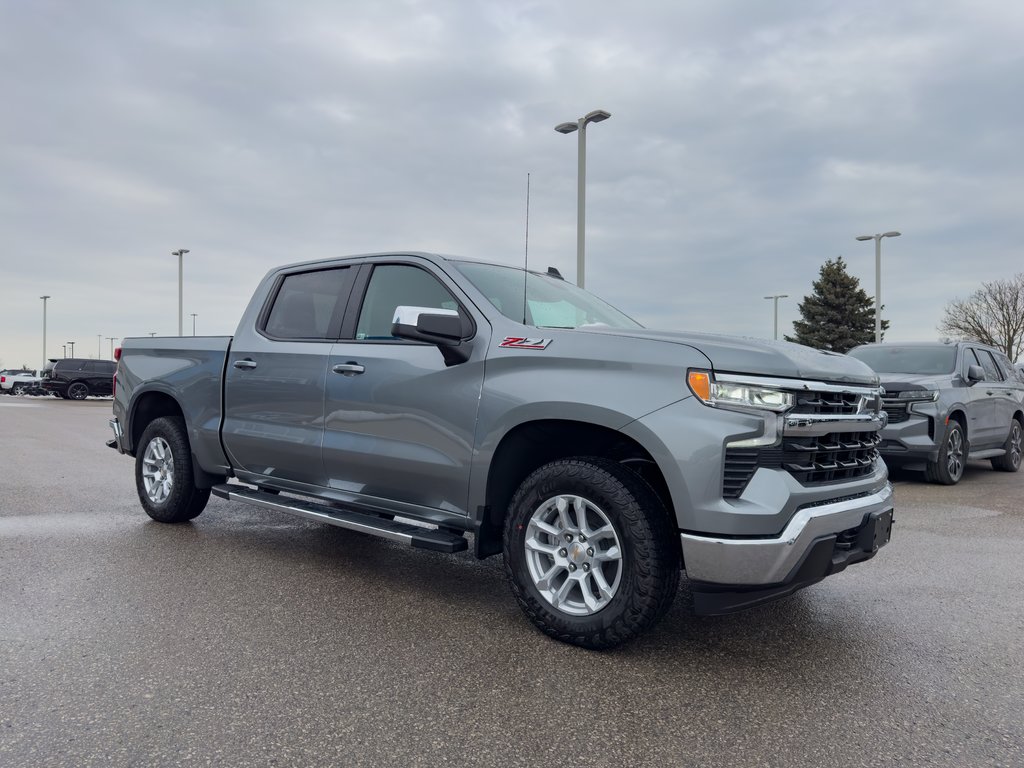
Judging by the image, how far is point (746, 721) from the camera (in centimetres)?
286

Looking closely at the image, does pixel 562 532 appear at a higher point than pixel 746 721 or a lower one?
higher

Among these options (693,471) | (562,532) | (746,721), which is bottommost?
(746,721)

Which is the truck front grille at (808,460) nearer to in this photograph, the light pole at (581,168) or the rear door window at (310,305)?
the rear door window at (310,305)

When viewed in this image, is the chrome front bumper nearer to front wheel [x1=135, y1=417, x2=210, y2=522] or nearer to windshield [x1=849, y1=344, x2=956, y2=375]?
front wheel [x1=135, y1=417, x2=210, y2=522]

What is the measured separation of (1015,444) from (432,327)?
10.1 metres

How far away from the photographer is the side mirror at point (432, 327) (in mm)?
3893

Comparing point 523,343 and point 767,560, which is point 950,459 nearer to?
point 767,560

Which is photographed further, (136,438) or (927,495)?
(927,495)

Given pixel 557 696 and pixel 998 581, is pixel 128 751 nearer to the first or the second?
pixel 557 696

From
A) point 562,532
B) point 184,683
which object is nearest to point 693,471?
point 562,532

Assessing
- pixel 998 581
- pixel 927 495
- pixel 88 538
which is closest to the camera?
pixel 998 581

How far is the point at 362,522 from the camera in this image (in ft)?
14.2

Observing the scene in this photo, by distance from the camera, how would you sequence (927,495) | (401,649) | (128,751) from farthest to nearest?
(927,495) → (401,649) → (128,751)

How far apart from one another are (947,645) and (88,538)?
531cm
